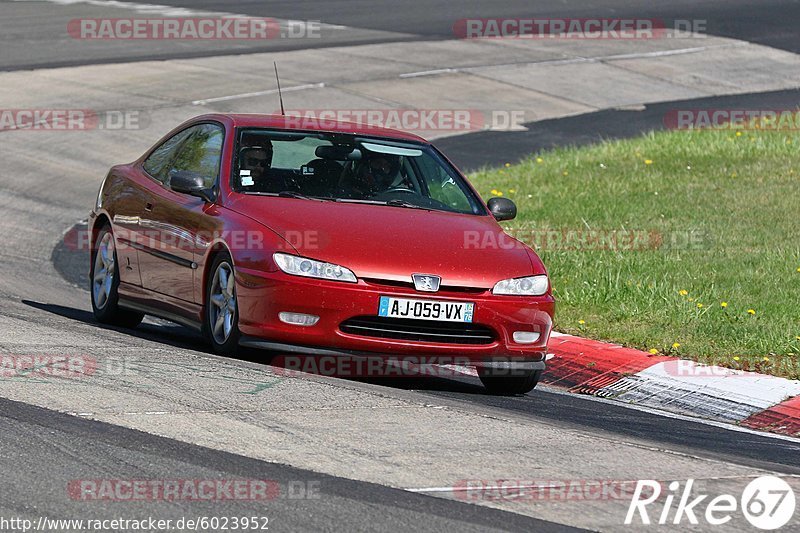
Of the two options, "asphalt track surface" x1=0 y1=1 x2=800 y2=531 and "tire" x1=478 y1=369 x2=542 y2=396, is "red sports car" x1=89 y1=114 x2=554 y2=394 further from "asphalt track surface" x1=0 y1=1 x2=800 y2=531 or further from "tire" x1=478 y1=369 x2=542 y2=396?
"asphalt track surface" x1=0 y1=1 x2=800 y2=531

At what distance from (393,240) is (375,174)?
1.14 meters

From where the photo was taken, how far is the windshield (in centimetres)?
927

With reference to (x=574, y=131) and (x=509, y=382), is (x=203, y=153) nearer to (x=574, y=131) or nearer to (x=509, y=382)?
(x=509, y=382)

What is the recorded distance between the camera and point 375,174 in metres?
9.55

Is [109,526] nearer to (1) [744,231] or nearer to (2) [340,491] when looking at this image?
(2) [340,491]

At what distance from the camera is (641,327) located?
10531 mm

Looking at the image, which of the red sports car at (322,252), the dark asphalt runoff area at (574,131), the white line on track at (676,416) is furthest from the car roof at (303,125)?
the dark asphalt runoff area at (574,131)

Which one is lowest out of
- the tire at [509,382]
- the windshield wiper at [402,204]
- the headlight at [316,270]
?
the tire at [509,382]

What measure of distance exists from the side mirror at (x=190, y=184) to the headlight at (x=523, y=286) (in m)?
1.88

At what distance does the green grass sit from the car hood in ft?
5.95

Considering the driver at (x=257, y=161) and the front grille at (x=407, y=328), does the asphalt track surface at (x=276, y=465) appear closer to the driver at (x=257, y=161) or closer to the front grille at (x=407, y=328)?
the front grille at (x=407, y=328)

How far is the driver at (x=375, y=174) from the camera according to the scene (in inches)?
371

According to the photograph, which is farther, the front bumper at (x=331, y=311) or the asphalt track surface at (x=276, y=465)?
the front bumper at (x=331, y=311)

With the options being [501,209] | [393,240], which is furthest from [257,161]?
[501,209]
